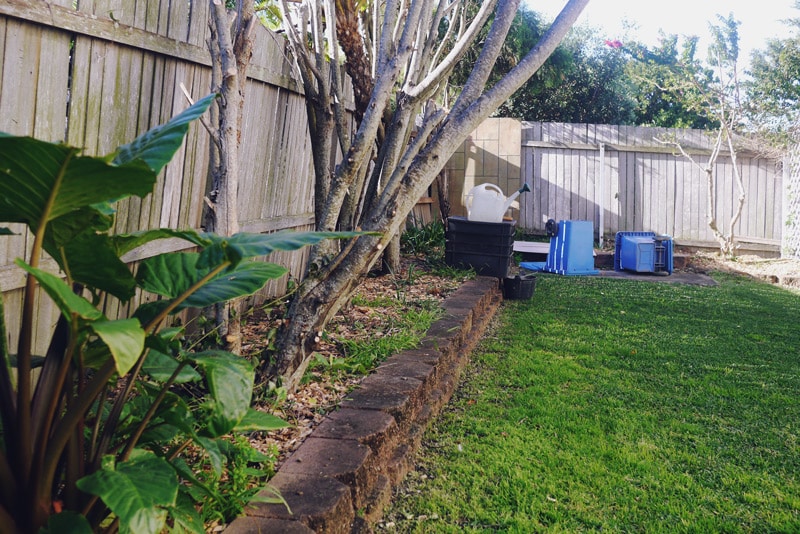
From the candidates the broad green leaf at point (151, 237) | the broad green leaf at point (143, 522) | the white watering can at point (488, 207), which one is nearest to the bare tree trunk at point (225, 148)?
the broad green leaf at point (151, 237)

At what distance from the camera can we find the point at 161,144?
1.55m

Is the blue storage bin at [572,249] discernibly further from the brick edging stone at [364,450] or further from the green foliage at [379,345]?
the brick edging stone at [364,450]

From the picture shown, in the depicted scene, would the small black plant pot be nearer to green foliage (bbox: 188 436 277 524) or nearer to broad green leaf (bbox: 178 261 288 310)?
green foliage (bbox: 188 436 277 524)

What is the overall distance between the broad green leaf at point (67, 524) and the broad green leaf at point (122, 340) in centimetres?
41

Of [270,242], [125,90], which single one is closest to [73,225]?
[270,242]

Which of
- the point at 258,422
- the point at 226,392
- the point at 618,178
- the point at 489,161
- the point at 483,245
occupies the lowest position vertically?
the point at 258,422

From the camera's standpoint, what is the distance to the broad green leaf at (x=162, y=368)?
1.75 metres

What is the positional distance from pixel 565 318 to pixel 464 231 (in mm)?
1426

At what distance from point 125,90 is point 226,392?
180 centimetres

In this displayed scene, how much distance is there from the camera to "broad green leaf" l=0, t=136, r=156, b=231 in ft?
4.15

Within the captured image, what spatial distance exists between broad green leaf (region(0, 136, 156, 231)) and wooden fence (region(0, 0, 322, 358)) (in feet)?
2.27

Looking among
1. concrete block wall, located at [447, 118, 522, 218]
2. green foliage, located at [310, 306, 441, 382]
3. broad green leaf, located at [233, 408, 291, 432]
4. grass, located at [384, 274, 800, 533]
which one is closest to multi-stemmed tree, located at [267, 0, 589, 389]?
green foliage, located at [310, 306, 441, 382]

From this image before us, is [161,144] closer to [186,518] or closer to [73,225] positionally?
[73,225]

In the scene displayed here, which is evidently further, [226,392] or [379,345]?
[379,345]
